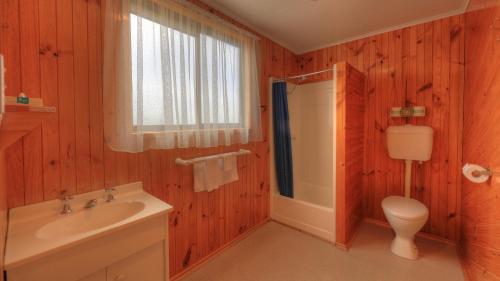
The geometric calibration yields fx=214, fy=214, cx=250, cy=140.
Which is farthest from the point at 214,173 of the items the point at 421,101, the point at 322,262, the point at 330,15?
the point at 421,101

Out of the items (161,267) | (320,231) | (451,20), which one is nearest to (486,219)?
(320,231)

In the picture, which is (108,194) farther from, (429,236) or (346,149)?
(429,236)

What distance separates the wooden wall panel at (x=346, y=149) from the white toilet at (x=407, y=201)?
0.36 m

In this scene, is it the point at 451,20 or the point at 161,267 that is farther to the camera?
Answer: the point at 451,20

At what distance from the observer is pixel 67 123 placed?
122 cm

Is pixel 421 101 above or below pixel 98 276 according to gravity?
above

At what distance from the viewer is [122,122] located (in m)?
1.31

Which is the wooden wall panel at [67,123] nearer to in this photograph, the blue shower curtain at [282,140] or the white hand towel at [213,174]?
the white hand towel at [213,174]

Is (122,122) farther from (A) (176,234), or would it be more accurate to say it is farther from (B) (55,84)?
(A) (176,234)

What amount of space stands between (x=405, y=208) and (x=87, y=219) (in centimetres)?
250

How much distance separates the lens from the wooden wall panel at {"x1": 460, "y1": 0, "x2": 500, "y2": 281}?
1.30m

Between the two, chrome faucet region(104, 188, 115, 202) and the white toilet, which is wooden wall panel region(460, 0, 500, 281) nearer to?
the white toilet

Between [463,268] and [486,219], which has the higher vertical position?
[486,219]

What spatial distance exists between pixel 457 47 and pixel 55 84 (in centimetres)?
335
